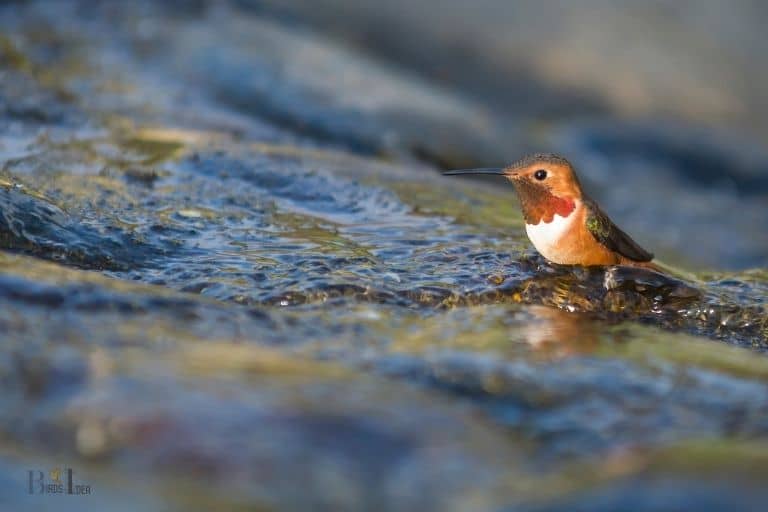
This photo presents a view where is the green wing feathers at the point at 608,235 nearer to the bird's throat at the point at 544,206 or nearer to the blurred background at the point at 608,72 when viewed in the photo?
the bird's throat at the point at 544,206

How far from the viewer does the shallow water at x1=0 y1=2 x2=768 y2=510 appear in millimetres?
3414

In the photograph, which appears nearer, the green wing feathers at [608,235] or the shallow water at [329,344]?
the shallow water at [329,344]

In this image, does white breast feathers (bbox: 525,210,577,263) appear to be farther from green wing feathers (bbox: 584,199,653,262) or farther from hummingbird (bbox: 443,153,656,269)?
green wing feathers (bbox: 584,199,653,262)

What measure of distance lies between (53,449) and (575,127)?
31.6 feet

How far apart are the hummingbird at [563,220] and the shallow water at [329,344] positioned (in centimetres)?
15

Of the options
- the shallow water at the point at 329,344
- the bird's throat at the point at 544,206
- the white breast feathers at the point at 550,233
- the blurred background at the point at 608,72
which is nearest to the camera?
the shallow water at the point at 329,344

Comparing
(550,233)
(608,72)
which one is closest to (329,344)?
(550,233)

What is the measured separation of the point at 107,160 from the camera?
8.08 meters

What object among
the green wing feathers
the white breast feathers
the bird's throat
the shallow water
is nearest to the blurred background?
the shallow water

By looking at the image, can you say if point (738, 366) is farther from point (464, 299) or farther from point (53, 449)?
point (53, 449)

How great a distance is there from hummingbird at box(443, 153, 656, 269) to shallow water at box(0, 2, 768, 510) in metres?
0.15

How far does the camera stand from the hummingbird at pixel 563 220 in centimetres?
576

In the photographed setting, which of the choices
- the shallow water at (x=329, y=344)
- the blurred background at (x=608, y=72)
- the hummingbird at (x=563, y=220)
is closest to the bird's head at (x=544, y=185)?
the hummingbird at (x=563, y=220)

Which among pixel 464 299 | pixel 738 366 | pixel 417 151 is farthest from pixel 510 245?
pixel 417 151
